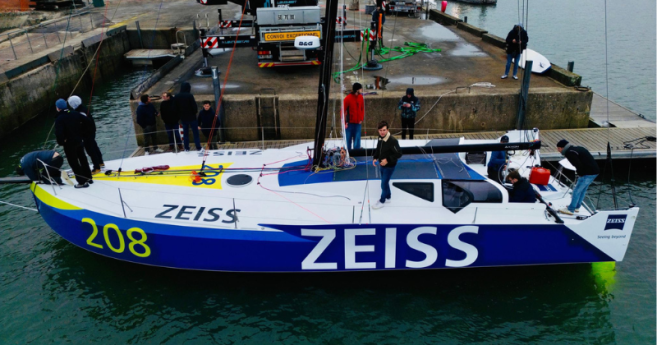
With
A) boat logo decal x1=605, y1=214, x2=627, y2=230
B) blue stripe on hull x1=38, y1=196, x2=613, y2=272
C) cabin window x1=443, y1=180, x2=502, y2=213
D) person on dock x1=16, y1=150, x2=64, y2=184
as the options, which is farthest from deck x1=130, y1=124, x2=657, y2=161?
blue stripe on hull x1=38, y1=196, x2=613, y2=272

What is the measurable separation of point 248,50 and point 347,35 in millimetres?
4925

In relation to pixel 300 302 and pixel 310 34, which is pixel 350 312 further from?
pixel 310 34

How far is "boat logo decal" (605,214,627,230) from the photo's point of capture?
6.21 m

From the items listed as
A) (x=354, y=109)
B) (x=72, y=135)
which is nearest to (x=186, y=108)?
(x=72, y=135)

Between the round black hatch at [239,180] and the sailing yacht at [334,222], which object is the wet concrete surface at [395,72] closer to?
the round black hatch at [239,180]

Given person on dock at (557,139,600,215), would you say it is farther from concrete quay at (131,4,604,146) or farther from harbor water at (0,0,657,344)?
concrete quay at (131,4,604,146)

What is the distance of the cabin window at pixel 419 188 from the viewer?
22.0 ft

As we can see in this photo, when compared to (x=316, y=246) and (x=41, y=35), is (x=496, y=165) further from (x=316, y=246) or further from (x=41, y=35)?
(x=41, y=35)

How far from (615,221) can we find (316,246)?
162 inches

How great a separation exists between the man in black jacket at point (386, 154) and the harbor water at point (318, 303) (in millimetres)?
1561

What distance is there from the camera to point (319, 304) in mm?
6566

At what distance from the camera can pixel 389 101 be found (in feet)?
35.2

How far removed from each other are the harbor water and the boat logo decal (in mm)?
1116

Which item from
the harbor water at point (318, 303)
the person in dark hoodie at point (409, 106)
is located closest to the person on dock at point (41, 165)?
the harbor water at point (318, 303)
